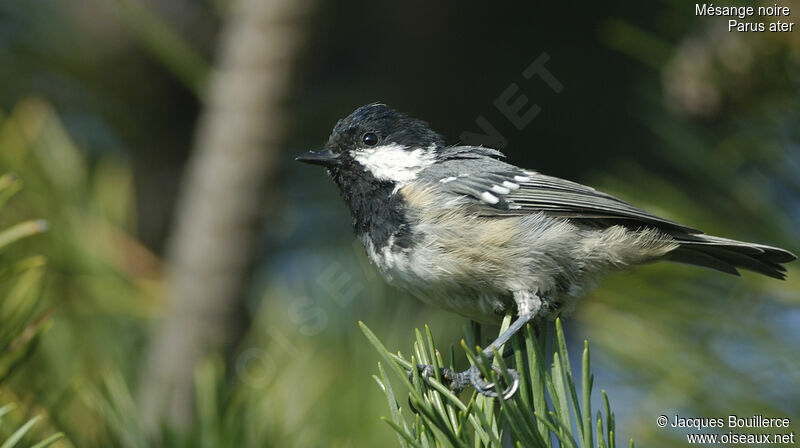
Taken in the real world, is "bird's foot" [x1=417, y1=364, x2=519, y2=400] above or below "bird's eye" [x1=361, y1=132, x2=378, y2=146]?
below

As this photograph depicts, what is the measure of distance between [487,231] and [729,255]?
613 millimetres

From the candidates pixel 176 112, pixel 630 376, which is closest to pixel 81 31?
pixel 176 112

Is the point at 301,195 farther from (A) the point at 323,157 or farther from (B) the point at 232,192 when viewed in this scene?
(A) the point at 323,157

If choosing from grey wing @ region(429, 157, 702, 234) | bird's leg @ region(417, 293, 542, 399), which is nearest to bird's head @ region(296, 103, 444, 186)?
grey wing @ region(429, 157, 702, 234)

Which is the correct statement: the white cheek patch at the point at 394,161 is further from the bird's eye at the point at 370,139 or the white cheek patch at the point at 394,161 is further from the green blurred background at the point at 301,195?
the green blurred background at the point at 301,195

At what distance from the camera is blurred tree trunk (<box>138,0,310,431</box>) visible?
2398mm

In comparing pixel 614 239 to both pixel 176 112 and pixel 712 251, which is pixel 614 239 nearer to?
pixel 712 251

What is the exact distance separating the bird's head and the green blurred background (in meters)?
0.26

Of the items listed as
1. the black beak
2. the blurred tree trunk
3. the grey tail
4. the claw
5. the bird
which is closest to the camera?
the claw

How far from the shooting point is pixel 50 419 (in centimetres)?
151

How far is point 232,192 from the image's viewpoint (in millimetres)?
2457

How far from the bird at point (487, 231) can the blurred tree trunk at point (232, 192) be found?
290 mm

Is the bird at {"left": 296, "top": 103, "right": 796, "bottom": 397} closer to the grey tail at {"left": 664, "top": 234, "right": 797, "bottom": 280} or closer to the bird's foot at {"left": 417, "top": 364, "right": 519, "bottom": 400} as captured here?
the grey tail at {"left": 664, "top": 234, "right": 797, "bottom": 280}

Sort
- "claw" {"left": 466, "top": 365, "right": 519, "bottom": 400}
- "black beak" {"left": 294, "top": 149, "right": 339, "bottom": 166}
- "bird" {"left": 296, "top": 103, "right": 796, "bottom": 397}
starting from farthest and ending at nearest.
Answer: "black beak" {"left": 294, "top": 149, "right": 339, "bottom": 166}, "bird" {"left": 296, "top": 103, "right": 796, "bottom": 397}, "claw" {"left": 466, "top": 365, "right": 519, "bottom": 400}
